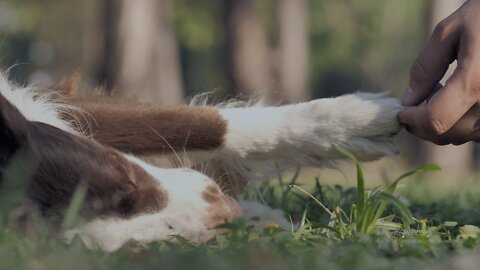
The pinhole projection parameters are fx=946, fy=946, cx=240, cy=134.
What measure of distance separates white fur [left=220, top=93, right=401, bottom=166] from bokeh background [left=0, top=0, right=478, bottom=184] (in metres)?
0.29

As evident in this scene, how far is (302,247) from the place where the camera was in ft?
10.5

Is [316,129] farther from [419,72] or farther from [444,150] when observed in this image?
[444,150]

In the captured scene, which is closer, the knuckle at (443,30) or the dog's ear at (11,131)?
the dog's ear at (11,131)

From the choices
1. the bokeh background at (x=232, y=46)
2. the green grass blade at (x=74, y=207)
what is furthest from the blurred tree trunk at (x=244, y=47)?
the green grass blade at (x=74, y=207)

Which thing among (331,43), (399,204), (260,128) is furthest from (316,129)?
(331,43)

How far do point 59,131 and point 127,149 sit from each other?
3.38 ft

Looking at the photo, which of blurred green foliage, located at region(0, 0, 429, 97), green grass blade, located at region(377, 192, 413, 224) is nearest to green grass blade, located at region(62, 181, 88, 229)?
green grass blade, located at region(377, 192, 413, 224)

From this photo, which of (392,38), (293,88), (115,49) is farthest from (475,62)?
(392,38)

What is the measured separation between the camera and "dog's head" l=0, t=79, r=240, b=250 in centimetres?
356

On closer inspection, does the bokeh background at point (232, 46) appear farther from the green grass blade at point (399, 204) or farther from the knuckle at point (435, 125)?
the green grass blade at point (399, 204)

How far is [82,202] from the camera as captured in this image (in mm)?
3588

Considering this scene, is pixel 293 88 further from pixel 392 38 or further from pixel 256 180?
pixel 392 38

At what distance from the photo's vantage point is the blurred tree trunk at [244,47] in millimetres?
20297

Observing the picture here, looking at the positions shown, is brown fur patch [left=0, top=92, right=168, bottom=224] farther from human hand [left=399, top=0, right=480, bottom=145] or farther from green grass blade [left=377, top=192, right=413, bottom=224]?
human hand [left=399, top=0, right=480, bottom=145]
